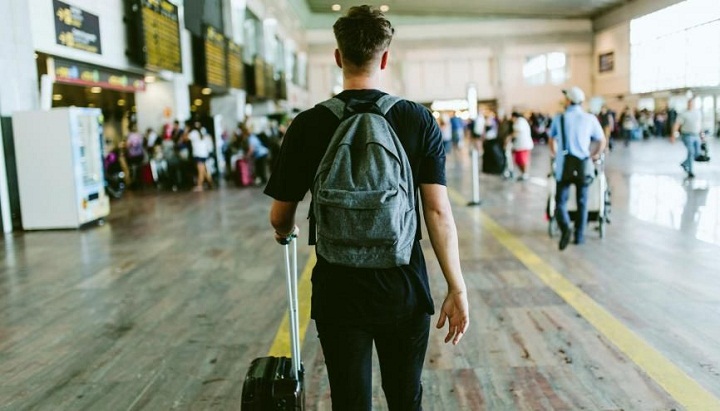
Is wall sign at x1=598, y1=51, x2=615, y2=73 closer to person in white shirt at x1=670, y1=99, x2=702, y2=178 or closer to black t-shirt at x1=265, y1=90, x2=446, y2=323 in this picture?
person in white shirt at x1=670, y1=99, x2=702, y2=178

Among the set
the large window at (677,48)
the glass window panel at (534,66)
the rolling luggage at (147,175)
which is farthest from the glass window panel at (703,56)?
the rolling luggage at (147,175)

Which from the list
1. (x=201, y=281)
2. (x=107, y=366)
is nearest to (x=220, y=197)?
(x=201, y=281)

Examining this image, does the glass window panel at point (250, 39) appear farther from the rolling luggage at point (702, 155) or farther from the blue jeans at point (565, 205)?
the blue jeans at point (565, 205)

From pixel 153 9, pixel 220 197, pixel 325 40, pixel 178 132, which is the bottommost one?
pixel 220 197

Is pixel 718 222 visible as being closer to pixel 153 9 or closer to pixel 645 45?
pixel 153 9

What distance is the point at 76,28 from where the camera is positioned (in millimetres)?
11523

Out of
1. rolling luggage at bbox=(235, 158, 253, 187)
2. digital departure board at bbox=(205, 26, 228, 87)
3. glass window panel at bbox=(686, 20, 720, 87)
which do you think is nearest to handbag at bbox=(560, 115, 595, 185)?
rolling luggage at bbox=(235, 158, 253, 187)

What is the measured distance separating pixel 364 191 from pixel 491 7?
39327 mm

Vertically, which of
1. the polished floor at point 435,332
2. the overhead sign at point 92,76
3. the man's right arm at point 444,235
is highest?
the overhead sign at point 92,76

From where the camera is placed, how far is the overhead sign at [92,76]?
36.0 ft

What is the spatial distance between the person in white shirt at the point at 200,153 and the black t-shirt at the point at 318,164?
13430mm

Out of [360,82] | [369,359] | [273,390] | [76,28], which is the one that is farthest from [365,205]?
[76,28]

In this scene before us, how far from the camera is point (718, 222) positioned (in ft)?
27.1

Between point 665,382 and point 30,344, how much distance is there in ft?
12.6
